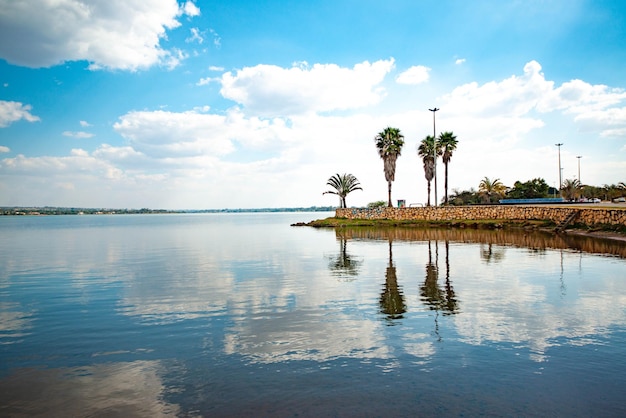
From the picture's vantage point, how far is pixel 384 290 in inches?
728

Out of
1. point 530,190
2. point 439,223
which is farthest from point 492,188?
point 439,223

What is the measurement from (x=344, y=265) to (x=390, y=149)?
57262mm

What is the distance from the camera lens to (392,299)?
16547mm

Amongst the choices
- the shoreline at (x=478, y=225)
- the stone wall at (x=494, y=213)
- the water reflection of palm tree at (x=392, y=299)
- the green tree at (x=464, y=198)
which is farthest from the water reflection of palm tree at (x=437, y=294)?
the green tree at (x=464, y=198)

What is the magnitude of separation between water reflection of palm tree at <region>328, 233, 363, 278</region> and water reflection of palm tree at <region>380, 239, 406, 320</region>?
2.38m

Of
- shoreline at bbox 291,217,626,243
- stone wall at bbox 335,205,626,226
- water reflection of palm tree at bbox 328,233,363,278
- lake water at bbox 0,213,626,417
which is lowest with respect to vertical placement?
lake water at bbox 0,213,626,417

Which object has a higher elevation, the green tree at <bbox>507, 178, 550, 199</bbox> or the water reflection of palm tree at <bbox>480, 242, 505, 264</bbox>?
the green tree at <bbox>507, 178, 550, 199</bbox>

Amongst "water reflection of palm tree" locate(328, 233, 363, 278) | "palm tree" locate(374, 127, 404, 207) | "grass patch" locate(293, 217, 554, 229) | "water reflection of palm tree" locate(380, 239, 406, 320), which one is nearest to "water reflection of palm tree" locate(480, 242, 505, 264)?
"water reflection of palm tree" locate(328, 233, 363, 278)

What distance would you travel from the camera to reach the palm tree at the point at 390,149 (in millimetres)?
81062

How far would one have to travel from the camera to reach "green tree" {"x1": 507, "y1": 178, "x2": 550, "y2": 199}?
109438 mm

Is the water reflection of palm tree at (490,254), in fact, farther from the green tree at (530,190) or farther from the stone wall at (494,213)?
the green tree at (530,190)

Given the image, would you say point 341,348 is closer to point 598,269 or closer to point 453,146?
point 598,269

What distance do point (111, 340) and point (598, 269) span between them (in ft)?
77.1

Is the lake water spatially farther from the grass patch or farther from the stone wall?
the grass patch
